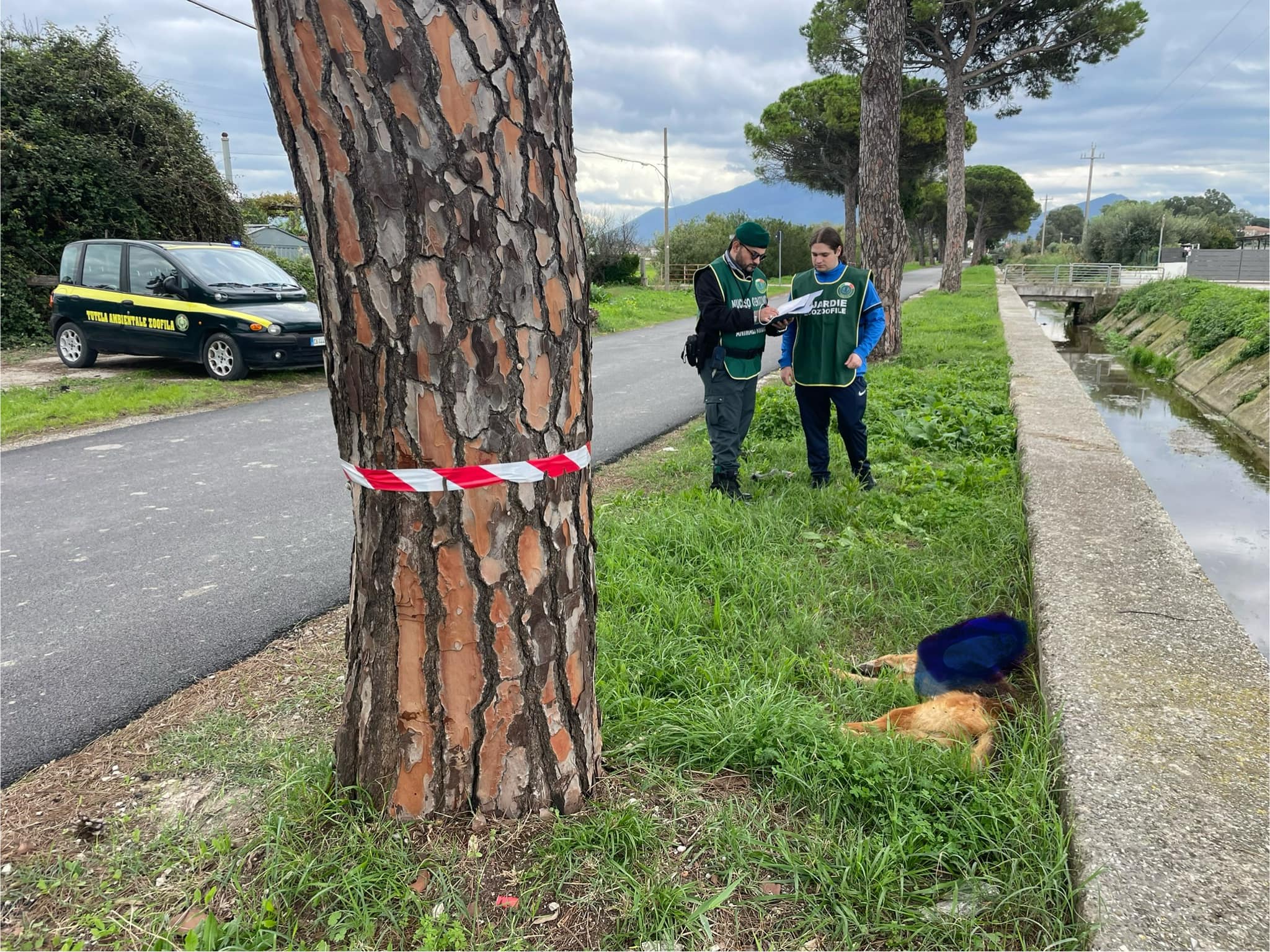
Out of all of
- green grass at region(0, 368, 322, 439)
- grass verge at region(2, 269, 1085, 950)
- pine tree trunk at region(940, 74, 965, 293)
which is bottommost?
grass verge at region(2, 269, 1085, 950)

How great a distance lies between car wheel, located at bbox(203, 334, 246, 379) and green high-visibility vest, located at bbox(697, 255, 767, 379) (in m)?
6.81

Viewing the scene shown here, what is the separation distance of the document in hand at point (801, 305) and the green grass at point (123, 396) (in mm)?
6404

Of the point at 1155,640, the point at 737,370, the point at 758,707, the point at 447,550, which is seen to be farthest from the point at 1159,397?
the point at 447,550

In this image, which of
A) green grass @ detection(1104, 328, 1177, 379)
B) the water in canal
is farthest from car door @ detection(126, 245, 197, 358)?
green grass @ detection(1104, 328, 1177, 379)

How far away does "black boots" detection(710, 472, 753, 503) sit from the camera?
478 cm

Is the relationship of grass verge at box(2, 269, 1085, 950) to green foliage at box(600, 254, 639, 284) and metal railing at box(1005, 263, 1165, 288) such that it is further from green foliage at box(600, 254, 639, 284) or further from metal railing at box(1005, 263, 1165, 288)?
metal railing at box(1005, 263, 1165, 288)

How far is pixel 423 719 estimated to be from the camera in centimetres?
191

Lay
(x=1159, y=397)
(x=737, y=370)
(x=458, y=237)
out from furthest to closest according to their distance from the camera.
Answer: (x=1159, y=397), (x=737, y=370), (x=458, y=237)

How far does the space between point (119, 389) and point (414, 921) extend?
8953 millimetres

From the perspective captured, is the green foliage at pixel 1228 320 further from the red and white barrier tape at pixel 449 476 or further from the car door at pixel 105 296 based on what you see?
the car door at pixel 105 296

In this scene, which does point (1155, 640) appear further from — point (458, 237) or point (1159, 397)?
point (1159, 397)

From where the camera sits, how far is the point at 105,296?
31.8ft

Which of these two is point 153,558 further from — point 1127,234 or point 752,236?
point 1127,234

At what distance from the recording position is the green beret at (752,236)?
455 centimetres
